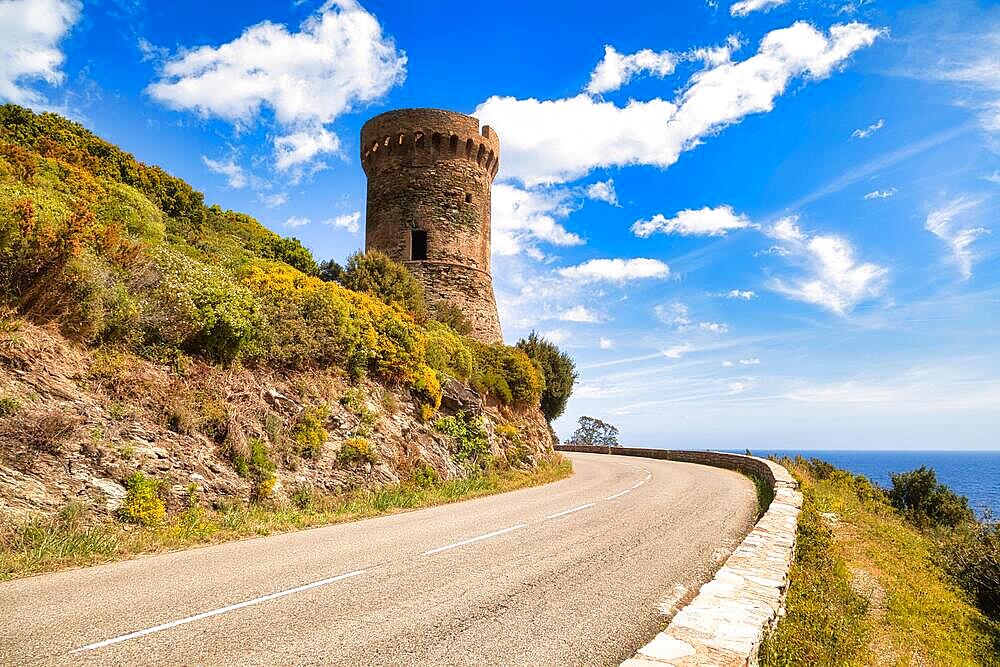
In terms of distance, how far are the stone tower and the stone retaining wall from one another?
21.0 meters

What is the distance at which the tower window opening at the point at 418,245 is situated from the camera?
27906 mm

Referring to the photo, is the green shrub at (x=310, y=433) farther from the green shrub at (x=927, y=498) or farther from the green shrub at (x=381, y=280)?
the green shrub at (x=927, y=498)

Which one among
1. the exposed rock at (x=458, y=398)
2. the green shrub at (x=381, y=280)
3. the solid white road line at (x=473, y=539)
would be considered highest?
the green shrub at (x=381, y=280)

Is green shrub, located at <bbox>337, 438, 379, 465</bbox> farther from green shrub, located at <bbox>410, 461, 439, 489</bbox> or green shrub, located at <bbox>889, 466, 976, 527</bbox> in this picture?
green shrub, located at <bbox>889, 466, 976, 527</bbox>

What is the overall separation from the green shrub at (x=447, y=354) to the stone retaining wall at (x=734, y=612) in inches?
463

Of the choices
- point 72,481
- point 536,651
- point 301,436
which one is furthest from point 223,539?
point 536,651

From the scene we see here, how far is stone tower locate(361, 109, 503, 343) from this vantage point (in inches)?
1094

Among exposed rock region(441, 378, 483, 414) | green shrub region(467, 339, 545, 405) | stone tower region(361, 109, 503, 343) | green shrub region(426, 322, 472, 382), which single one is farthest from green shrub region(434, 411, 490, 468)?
stone tower region(361, 109, 503, 343)

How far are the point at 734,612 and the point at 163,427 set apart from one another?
9.13 m

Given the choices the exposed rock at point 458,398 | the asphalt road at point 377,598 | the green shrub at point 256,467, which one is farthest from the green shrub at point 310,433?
the exposed rock at point 458,398

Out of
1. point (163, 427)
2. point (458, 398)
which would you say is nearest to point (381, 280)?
point (458, 398)

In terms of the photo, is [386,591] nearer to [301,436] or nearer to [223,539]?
[223,539]

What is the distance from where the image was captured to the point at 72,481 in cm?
782

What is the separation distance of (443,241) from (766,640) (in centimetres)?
2502
